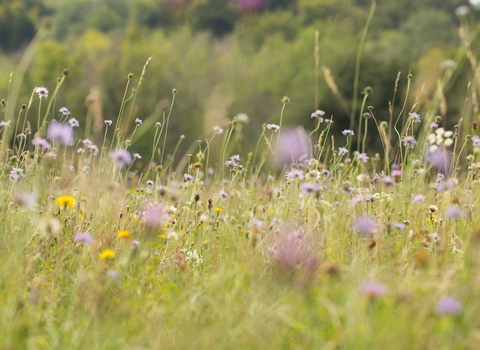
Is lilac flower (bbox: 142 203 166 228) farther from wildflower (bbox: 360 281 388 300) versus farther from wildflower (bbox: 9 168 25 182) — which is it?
wildflower (bbox: 360 281 388 300)

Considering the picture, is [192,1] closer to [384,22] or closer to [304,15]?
[304,15]

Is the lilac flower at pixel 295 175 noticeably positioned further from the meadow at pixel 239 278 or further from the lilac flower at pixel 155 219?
the lilac flower at pixel 155 219

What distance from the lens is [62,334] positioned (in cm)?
164

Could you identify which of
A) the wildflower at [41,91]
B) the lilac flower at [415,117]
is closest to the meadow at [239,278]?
the lilac flower at [415,117]

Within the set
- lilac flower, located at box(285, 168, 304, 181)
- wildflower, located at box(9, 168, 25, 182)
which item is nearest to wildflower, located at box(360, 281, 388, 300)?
lilac flower, located at box(285, 168, 304, 181)

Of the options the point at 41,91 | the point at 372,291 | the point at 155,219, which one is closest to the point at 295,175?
A: the point at 155,219

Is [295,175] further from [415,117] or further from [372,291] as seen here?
[372,291]

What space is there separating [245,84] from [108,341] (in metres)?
27.1

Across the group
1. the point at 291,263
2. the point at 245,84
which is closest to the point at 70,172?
the point at 291,263

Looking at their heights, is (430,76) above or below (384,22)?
above

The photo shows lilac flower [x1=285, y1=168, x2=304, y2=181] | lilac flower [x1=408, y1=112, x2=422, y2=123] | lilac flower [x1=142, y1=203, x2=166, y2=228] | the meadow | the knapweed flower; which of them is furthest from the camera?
lilac flower [x1=408, y1=112, x2=422, y2=123]

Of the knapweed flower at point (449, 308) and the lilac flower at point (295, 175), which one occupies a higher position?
the knapweed flower at point (449, 308)

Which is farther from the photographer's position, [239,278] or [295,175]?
[295,175]

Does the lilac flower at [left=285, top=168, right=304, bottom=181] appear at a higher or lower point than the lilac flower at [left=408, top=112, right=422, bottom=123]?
lower
